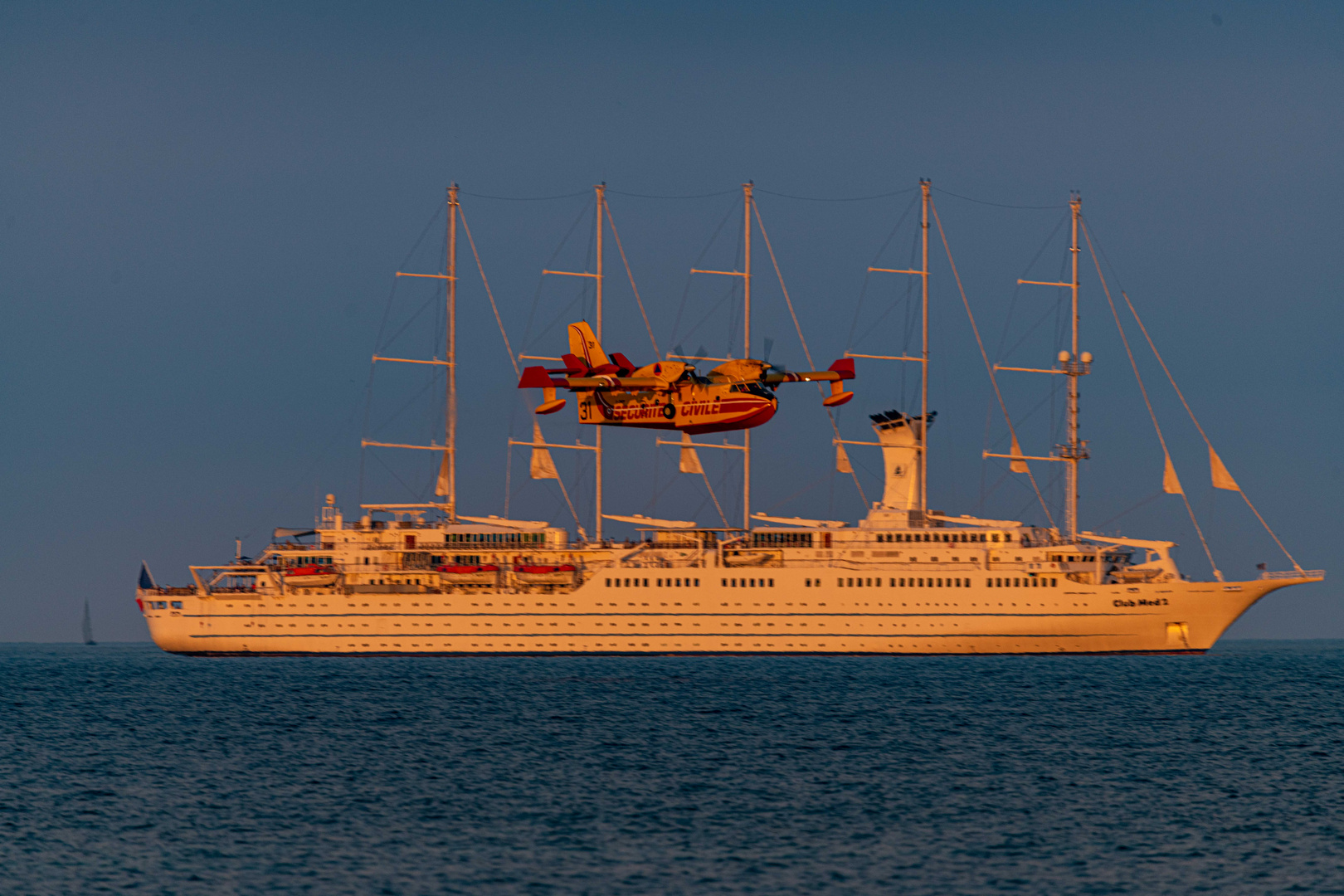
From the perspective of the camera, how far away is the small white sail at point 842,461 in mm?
96062

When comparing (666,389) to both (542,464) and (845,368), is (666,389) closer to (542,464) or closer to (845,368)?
(845,368)

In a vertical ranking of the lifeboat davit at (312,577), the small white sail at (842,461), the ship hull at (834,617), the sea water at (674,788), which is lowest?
the sea water at (674,788)

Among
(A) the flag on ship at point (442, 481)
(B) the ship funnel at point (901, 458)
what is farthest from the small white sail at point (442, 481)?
(B) the ship funnel at point (901, 458)

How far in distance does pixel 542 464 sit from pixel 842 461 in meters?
20.8

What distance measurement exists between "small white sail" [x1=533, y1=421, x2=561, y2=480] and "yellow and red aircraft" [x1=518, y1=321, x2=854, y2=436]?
20.4 meters

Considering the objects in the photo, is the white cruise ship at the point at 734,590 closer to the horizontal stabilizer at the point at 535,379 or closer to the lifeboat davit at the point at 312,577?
the lifeboat davit at the point at 312,577

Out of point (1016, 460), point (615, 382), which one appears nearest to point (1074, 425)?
point (1016, 460)

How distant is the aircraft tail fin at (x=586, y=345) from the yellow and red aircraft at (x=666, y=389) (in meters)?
0.05

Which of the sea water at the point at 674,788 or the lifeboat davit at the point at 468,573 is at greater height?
the lifeboat davit at the point at 468,573

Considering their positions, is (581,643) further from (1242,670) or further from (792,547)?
(1242,670)

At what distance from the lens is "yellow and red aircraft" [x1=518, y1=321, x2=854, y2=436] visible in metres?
70.5

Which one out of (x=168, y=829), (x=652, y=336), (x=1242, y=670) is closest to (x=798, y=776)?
(x=168, y=829)

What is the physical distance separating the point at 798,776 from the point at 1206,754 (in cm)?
1578

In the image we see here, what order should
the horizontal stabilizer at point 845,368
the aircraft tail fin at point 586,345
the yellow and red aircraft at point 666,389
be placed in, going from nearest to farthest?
the yellow and red aircraft at point 666,389 → the horizontal stabilizer at point 845,368 → the aircraft tail fin at point 586,345
